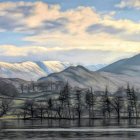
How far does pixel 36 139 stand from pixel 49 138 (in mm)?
4107

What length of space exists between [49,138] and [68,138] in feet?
16.2

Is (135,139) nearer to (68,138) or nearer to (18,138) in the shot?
(68,138)

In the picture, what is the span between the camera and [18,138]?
108 metres

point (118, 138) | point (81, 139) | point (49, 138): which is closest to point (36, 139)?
point (49, 138)

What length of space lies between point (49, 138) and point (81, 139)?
9406mm

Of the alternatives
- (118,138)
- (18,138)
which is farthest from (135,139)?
(18,138)

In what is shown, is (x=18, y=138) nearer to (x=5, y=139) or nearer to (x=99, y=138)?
(x=5, y=139)

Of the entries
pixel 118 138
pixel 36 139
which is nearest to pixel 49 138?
pixel 36 139

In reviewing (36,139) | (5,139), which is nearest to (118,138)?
(36,139)

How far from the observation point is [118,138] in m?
104

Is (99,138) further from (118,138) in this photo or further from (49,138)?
(49,138)

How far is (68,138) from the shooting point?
349 feet

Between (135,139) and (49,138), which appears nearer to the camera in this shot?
(135,139)

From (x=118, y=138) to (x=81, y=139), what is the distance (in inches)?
362
